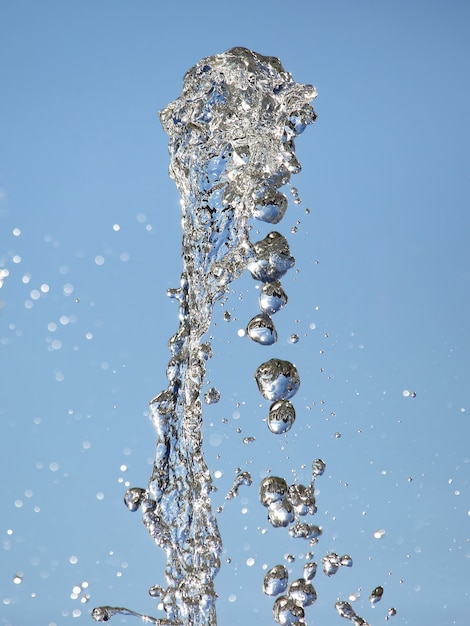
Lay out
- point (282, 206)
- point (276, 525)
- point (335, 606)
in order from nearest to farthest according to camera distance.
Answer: point (282, 206)
point (276, 525)
point (335, 606)

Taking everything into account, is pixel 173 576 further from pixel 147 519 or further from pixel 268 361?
pixel 268 361

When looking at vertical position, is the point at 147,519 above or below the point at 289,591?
above

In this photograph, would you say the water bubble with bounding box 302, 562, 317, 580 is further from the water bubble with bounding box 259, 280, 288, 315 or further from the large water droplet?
the water bubble with bounding box 259, 280, 288, 315

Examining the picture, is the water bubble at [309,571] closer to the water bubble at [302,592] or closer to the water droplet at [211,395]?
the water bubble at [302,592]

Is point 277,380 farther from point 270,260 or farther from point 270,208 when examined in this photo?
point 270,208

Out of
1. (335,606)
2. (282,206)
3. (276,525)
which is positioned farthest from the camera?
(335,606)

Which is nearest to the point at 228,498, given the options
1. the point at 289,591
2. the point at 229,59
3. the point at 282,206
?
the point at 289,591
